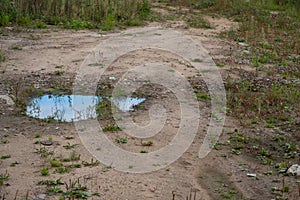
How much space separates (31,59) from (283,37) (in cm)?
523

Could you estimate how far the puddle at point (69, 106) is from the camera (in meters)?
5.92

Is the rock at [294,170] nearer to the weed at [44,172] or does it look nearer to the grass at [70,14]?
the weed at [44,172]

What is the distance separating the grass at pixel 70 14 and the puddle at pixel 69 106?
3.92 m

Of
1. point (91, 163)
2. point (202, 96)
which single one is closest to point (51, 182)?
point (91, 163)

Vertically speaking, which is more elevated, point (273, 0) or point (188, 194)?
point (273, 0)

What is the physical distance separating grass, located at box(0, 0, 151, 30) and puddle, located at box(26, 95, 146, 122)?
392 cm

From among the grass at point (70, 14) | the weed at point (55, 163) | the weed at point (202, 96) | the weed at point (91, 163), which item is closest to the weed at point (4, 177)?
the weed at point (55, 163)

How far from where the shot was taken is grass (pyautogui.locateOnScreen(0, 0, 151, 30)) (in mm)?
10164

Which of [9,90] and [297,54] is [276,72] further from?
[9,90]

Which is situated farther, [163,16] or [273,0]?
[273,0]

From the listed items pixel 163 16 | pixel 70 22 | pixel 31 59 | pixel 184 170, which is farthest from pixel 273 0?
pixel 184 170

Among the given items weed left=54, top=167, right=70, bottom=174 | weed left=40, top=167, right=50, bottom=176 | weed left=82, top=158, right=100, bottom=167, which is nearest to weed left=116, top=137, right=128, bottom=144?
weed left=82, top=158, right=100, bottom=167

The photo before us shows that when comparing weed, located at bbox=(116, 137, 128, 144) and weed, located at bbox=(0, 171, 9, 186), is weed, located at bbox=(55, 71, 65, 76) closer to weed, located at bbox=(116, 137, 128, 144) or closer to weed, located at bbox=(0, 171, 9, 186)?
weed, located at bbox=(116, 137, 128, 144)

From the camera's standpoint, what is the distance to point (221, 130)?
5738 mm
